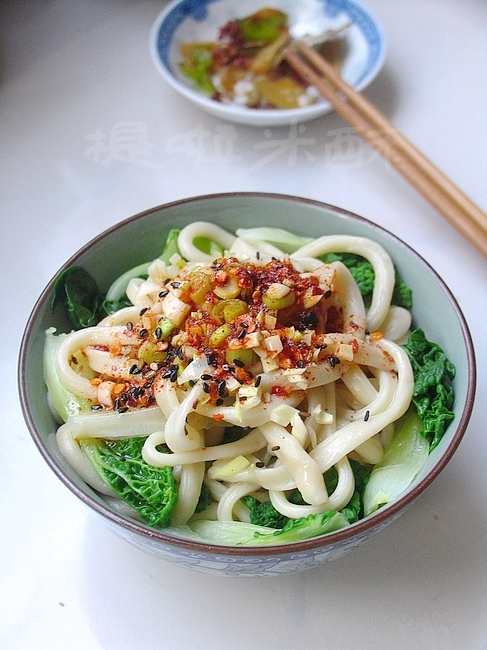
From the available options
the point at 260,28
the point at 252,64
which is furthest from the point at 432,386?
the point at 260,28

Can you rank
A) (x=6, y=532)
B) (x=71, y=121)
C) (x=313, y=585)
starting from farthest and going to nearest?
1. (x=71, y=121)
2. (x=6, y=532)
3. (x=313, y=585)

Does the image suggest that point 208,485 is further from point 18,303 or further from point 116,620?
point 18,303

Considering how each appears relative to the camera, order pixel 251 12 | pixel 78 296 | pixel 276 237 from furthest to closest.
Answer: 1. pixel 251 12
2. pixel 276 237
3. pixel 78 296

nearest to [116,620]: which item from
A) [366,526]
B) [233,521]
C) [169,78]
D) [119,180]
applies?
[233,521]

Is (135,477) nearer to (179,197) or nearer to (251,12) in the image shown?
(179,197)

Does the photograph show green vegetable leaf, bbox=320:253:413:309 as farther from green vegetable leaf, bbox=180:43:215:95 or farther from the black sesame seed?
green vegetable leaf, bbox=180:43:215:95

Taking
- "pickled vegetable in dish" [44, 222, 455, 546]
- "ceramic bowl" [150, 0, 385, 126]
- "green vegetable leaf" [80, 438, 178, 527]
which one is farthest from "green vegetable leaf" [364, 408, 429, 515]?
"ceramic bowl" [150, 0, 385, 126]

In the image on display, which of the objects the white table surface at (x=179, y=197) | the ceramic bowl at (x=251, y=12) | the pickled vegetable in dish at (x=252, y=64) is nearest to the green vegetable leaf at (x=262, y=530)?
the white table surface at (x=179, y=197)
